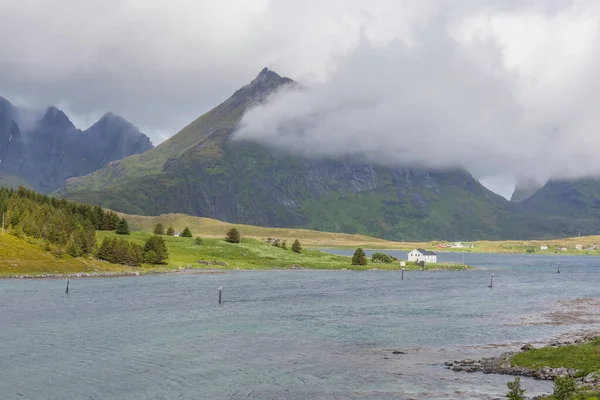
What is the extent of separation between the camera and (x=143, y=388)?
41062 millimetres

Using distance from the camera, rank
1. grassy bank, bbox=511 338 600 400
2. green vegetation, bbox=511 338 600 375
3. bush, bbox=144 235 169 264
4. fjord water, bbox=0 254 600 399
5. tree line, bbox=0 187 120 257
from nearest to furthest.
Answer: grassy bank, bbox=511 338 600 400 < fjord water, bbox=0 254 600 399 < green vegetation, bbox=511 338 600 375 < tree line, bbox=0 187 120 257 < bush, bbox=144 235 169 264

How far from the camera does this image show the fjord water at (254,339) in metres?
41.5

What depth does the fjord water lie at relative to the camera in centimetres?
4147

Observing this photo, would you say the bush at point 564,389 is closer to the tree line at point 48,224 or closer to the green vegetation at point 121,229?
the tree line at point 48,224

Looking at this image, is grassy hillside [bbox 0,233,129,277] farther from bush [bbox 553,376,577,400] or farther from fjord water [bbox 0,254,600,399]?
bush [bbox 553,376,577,400]

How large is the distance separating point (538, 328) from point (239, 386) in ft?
145

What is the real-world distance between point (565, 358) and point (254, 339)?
31.7 meters

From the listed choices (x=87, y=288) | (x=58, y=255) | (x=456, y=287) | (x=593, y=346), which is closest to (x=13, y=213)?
(x=58, y=255)

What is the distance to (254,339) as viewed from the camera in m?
61.1

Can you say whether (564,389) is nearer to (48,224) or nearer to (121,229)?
(48,224)

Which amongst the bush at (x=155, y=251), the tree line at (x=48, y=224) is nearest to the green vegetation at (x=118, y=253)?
the tree line at (x=48, y=224)

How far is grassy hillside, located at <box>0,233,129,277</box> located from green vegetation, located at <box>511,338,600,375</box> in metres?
111

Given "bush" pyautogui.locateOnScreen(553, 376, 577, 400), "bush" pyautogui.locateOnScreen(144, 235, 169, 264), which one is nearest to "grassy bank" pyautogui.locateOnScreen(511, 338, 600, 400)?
"bush" pyautogui.locateOnScreen(553, 376, 577, 400)

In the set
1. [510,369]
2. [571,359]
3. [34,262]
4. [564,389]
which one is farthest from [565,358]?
[34,262]
